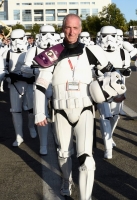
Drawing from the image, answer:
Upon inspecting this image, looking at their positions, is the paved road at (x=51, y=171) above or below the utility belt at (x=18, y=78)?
below

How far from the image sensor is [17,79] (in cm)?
721

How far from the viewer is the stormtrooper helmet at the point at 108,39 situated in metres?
6.81

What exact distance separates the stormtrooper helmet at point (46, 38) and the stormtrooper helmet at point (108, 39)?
83cm

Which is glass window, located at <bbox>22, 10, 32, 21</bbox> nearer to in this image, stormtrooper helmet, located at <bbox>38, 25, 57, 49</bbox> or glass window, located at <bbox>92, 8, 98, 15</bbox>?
glass window, located at <bbox>92, 8, 98, 15</bbox>

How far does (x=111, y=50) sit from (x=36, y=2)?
123 m

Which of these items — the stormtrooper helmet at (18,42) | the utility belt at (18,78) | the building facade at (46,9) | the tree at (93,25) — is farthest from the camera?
the building facade at (46,9)

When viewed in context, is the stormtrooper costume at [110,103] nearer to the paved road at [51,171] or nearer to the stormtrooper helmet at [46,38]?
the paved road at [51,171]

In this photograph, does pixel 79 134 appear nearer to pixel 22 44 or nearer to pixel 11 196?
pixel 11 196

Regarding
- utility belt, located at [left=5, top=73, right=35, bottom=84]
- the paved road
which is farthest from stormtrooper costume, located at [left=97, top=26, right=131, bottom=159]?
utility belt, located at [left=5, top=73, right=35, bottom=84]

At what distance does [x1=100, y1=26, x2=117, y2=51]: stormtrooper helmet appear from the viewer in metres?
6.81

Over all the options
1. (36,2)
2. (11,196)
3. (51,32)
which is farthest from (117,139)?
(36,2)

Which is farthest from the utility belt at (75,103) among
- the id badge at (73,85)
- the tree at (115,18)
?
the tree at (115,18)

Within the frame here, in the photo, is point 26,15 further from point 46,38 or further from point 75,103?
point 75,103

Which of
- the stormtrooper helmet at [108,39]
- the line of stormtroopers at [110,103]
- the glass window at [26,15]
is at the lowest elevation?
the line of stormtroopers at [110,103]
